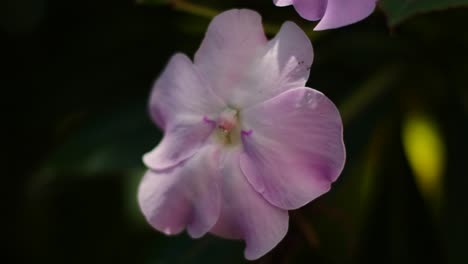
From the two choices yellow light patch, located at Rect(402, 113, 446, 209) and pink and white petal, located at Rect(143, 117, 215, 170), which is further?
yellow light patch, located at Rect(402, 113, 446, 209)

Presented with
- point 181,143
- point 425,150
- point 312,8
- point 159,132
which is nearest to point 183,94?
point 181,143

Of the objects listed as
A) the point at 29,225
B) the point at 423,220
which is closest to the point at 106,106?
the point at 29,225

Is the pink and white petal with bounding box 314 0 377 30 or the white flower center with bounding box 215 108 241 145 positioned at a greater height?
the pink and white petal with bounding box 314 0 377 30

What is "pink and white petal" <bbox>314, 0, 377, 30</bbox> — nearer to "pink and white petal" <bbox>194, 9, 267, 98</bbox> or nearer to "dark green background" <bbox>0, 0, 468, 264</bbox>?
"pink and white petal" <bbox>194, 9, 267, 98</bbox>

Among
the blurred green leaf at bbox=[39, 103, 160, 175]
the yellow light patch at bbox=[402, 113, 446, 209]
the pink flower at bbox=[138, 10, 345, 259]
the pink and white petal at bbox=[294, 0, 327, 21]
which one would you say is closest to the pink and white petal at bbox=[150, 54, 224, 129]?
the pink flower at bbox=[138, 10, 345, 259]

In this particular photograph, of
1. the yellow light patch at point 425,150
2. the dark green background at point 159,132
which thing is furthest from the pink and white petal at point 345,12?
the yellow light patch at point 425,150

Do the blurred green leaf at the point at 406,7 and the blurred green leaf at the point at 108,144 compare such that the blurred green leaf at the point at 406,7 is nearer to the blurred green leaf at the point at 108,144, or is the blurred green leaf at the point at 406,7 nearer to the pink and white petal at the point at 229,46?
the pink and white petal at the point at 229,46

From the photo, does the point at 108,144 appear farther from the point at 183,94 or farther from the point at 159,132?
the point at 183,94
